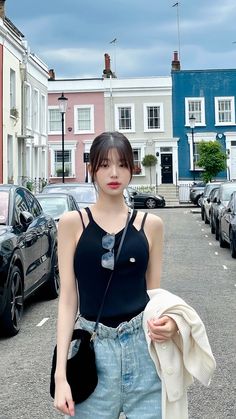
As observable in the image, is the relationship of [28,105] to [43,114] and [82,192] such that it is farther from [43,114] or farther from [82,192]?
[82,192]

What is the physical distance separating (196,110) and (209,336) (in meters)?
40.4

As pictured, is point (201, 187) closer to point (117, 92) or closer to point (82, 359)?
point (117, 92)

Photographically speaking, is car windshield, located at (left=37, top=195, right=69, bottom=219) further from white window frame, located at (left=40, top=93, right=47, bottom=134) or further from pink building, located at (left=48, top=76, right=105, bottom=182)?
pink building, located at (left=48, top=76, right=105, bottom=182)

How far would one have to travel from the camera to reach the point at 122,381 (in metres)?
2.58

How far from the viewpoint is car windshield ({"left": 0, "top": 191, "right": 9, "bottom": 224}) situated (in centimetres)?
786

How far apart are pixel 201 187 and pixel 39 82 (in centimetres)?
1142

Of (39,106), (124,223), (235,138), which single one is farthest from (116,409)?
(235,138)

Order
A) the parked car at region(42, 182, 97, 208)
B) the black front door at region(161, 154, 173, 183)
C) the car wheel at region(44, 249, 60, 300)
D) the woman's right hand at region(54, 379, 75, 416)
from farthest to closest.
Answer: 1. the black front door at region(161, 154, 173, 183)
2. the parked car at region(42, 182, 97, 208)
3. the car wheel at region(44, 249, 60, 300)
4. the woman's right hand at region(54, 379, 75, 416)

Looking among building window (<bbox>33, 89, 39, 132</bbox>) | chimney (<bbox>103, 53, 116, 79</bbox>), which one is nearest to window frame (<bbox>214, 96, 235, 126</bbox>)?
chimney (<bbox>103, 53, 116, 79</bbox>)

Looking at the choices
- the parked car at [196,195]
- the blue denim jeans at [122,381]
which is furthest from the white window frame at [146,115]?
the blue denim jeans at [122,381]

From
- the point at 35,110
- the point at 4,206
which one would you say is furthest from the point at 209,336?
the point at 35,110

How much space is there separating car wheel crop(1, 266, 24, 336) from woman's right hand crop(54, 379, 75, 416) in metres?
4.52

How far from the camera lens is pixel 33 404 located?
196 inches

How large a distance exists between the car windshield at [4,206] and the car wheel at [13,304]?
756 millimetres
